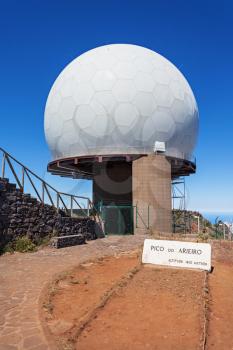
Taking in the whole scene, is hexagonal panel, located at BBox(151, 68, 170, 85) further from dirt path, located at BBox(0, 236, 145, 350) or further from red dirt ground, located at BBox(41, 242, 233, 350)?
red dirt ground, located at BBox(41, 242, 233, 350)

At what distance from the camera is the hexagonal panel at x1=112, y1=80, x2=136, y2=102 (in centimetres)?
2481

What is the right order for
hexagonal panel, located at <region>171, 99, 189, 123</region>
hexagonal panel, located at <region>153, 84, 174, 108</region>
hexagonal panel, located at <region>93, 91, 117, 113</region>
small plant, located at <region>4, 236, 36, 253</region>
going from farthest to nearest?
hexagonal panel, located at <region>171, 99, 189, 123</region>, hexagonal panel, located at <region>153, 84, 174, 108</region>, hexagonal panel, located at <region>93, 91, 117, 113</region>, small plant, located at <region>4, 236, 36, 253</region>

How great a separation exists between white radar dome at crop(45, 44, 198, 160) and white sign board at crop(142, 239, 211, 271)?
46.3ft

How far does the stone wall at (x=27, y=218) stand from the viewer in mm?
14859

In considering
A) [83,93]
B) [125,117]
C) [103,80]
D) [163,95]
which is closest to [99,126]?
[125,117]

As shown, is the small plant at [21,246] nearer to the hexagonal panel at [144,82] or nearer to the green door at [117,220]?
the green door at [117,220]

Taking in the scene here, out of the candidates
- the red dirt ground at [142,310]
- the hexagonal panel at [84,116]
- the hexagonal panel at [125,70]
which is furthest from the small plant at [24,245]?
the hexagonal panel at [125,70]

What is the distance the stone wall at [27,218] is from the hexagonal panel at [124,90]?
10331 millimetres

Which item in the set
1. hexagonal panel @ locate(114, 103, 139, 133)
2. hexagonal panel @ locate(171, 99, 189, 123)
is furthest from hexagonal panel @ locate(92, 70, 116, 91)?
hexagonal panel @ locate(171, 99, 189, 123)

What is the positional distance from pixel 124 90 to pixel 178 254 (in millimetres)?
16594

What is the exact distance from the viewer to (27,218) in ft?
52.6

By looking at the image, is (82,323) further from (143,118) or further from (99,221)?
(143,118)

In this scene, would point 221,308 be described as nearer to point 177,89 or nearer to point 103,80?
point 103,80

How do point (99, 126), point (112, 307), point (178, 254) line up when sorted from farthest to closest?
point (99, 126) → point (178, 254) → point (112, 307)
